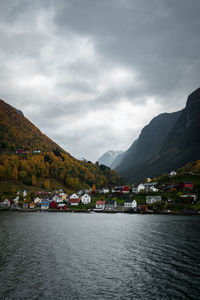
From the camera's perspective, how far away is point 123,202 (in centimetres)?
14012

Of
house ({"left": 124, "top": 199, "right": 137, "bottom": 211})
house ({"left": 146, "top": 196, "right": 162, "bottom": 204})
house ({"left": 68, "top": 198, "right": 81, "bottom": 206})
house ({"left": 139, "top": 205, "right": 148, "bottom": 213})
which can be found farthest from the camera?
house ({"left": 68, "top": 198, "right": 81, "bottom": 206})

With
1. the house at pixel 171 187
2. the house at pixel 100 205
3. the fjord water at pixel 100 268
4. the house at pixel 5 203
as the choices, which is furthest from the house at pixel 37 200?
the fjord water at pixel 100 268

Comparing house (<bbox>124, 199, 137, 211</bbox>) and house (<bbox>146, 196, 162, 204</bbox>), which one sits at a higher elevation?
house (<bbox>146, 196, 162, 204</bbox>)

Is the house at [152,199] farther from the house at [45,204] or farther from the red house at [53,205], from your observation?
the house at [45,204]

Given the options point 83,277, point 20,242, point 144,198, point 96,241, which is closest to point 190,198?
point 144,198

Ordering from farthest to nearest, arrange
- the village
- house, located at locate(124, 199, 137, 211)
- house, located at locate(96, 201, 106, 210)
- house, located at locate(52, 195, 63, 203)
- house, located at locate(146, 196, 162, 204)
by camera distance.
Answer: house, located at locate(52, 195, 63, 203) < house, located at locate(96, 201, 106, 210) < house, located at locate(146, 196, 162, 204) < house, located at locate(124, 199, 137, 211) < the village

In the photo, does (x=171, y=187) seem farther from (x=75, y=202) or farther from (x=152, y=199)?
(x=75, y=202)

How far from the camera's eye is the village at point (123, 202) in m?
118

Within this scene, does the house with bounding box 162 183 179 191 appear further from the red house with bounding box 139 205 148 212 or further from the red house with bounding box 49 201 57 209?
the red house with bounding box 49 201 57 209

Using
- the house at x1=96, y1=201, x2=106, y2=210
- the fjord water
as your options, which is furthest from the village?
the fjord water

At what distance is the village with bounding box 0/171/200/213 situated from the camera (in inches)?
4636

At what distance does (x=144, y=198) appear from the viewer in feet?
458

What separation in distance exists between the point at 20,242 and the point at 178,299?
1238 inches

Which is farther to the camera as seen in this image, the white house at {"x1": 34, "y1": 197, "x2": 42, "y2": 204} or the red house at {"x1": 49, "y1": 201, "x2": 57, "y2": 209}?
the white house at {"x1": 34, "y1": 197, "x2": 42, "y2": 204}
